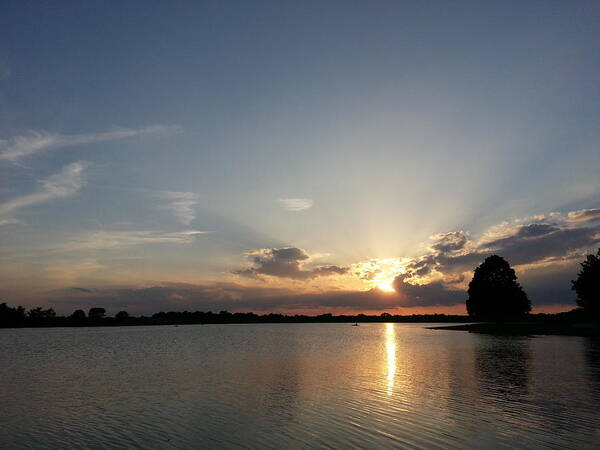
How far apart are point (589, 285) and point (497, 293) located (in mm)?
28138

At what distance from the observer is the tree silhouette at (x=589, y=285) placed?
331 feet

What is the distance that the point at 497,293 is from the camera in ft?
420

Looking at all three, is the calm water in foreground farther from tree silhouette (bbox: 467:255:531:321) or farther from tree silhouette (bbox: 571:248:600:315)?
tree silhouette (bbox: 467:255:531:321)

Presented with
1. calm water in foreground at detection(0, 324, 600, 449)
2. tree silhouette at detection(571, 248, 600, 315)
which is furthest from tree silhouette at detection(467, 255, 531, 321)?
calm water in foreground at detection(0, 324, 600, 449)

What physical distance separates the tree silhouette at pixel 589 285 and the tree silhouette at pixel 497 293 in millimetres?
18747

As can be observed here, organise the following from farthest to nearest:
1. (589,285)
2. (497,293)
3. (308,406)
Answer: (497,293), (589,285), (308,406)

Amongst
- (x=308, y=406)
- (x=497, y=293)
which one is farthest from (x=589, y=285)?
(x=308, y=406)

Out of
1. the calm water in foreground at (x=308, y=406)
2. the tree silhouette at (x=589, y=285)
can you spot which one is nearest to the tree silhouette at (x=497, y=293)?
the tree silhouette at (x=589, y=285)

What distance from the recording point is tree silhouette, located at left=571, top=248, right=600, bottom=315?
331ft

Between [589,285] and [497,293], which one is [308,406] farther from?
[497,293]

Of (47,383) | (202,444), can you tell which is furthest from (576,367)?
(47,383)

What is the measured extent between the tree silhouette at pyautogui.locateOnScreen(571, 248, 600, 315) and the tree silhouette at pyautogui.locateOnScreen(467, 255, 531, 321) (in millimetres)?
18747

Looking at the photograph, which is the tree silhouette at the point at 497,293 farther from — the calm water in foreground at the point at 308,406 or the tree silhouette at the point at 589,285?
the calm water in foreground at the point at 308,406

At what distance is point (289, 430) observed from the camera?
21391mm
